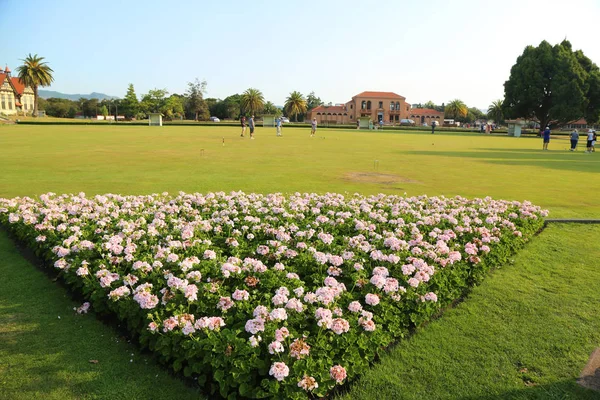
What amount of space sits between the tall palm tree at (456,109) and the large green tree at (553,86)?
49.7m

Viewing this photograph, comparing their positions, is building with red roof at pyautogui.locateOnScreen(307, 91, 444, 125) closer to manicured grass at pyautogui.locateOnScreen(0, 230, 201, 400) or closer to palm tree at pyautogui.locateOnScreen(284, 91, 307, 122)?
palm tree at pyautogui.locateOnScreen(284, 91, 307, 122)

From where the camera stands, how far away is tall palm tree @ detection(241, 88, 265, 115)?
86.8m

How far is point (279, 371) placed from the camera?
2.77 metres

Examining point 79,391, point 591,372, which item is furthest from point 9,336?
point 591,372

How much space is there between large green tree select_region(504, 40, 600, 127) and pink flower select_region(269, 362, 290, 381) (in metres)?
53.7

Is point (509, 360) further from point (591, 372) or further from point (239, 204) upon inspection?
point (239, 204)

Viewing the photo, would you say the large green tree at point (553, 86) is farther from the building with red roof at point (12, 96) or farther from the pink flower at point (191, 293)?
the building with red roof at point (12, 96)

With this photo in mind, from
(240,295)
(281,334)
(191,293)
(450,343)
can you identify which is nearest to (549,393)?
(450,343)

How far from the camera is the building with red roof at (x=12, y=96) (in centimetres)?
6962

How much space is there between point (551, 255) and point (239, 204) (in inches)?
181

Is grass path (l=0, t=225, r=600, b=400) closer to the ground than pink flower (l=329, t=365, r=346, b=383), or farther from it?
closer to the ground

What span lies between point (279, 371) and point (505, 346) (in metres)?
2.10

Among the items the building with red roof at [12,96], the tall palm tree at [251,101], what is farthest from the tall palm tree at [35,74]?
the tall palm tree at [251,101]

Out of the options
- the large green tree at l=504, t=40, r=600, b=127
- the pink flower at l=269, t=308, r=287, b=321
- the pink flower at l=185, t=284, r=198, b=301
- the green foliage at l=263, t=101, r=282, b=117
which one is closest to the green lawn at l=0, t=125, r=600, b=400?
the pink flower at l=185, t=284, r=198, b=301
